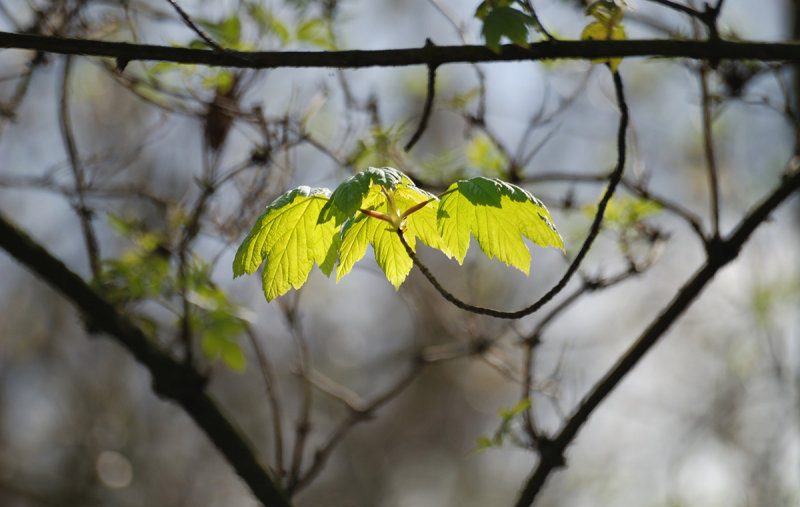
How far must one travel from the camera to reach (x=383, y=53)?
45.4 inches

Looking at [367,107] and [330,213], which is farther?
[367,107]

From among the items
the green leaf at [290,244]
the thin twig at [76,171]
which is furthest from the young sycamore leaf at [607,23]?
the thin twig at [76,171]

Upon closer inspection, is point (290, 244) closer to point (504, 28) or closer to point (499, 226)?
point (499, 226)

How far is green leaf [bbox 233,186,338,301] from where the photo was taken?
1.12m

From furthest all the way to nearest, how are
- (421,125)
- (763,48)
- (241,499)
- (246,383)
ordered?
(246,383), (241,499), (421,125), (763,48)

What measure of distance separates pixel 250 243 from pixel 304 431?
3.64 ft

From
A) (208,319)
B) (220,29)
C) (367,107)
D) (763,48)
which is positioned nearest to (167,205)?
(208,319)

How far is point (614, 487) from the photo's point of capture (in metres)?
7.54

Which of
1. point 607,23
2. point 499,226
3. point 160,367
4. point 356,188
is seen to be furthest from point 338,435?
point 607,23

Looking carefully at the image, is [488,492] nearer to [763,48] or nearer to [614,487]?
[614,487]

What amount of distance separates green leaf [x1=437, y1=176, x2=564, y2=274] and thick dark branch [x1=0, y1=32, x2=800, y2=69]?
0.27m

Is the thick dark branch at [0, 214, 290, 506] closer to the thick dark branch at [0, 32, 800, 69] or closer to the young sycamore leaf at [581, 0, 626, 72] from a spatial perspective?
the thick dark branch at [0, 32, 800, 69]

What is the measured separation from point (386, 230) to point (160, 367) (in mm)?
905

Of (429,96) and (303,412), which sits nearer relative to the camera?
(429,96)
